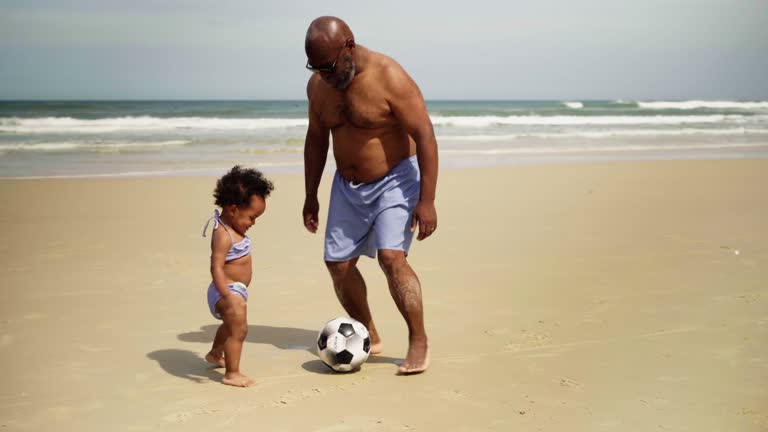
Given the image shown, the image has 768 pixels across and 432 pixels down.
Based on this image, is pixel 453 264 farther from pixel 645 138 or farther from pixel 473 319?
pixel 645 138

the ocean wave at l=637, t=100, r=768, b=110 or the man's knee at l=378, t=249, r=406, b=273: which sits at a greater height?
the ocean wave at l=637, t=100, r=768, b=110

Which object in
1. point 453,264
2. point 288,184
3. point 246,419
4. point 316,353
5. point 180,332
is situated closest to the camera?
point 246,419

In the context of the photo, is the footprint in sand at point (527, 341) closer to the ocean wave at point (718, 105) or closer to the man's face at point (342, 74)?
the man's face at point (342, 74)

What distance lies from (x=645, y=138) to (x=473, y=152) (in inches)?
334

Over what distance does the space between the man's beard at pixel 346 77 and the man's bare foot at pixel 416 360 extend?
1.52 meters

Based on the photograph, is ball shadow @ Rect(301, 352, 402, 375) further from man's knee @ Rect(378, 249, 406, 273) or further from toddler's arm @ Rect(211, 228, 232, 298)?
toddler's arm @ Rect(211, 228, 232, 298)

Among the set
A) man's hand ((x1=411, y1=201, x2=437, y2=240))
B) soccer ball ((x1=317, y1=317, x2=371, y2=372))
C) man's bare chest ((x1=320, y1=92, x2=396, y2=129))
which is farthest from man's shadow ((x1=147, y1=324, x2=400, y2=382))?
man's bare chest ((x1=320, y1=92, x2=396, y2=129))

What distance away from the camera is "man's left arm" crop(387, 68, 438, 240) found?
4.49m

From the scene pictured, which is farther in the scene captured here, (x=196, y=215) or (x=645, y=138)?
(x=645, y=138)

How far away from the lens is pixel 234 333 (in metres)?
4.38

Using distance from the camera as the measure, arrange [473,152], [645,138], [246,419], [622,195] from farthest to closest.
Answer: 1. [645,138]
2. [473,152]
3. [622,195]
4. [246,419]

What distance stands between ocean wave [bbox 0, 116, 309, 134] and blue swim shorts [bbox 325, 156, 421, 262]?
2436 centimetres

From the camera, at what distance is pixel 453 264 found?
752cm

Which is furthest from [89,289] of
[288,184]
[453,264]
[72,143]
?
[72,143]
